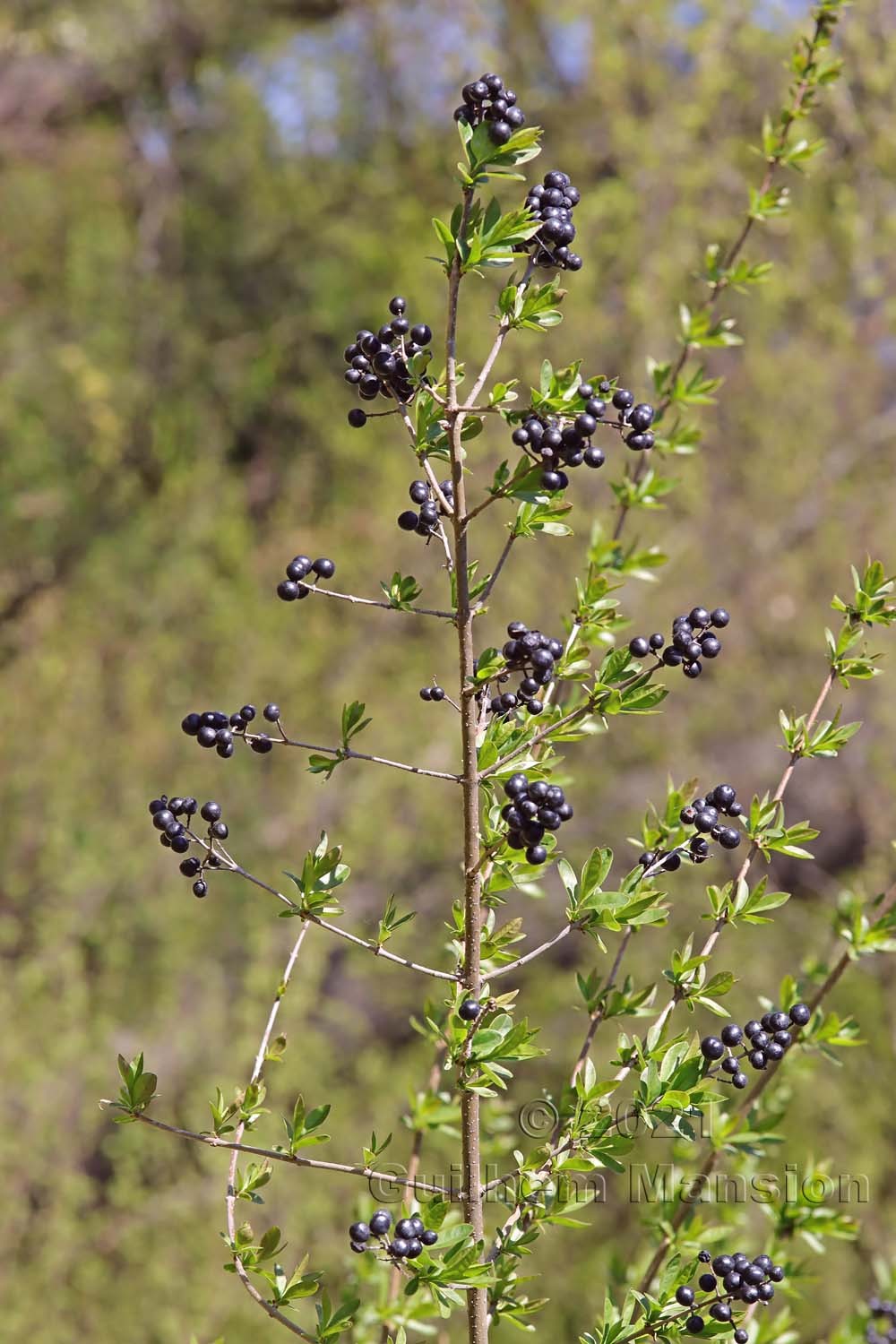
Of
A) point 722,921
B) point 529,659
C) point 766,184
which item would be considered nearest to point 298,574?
point 529,659

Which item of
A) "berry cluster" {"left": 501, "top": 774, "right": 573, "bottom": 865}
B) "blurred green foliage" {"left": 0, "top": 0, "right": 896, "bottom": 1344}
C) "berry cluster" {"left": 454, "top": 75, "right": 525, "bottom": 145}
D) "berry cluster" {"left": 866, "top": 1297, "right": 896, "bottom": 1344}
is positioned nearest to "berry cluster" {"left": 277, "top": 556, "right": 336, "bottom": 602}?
"berry cluster" {"left": 501, "top": 774, "right": 573, "bottom": 865}

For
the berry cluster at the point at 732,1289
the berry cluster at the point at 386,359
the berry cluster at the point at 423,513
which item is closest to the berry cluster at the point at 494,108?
the berry cluster at the point at 386,359

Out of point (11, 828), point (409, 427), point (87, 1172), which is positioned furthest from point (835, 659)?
point (11, 828)

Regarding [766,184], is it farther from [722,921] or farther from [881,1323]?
[881,1323]

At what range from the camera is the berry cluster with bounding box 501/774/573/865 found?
44.7 inches

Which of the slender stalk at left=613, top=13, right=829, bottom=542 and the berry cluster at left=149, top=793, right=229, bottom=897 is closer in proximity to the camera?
the berry cluster at left=149, top=793, right=229, bottom=897

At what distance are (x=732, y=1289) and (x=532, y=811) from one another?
0.61 m

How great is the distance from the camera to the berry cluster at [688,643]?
1240 millimetres

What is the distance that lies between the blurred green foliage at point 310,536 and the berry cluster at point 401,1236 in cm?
341

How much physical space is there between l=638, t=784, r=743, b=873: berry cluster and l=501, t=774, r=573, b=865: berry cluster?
20cm

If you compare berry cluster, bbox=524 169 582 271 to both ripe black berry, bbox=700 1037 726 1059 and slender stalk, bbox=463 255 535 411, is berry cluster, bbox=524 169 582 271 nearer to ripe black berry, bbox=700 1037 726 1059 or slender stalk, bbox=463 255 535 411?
slender stalk, bbox=463 255 535 411

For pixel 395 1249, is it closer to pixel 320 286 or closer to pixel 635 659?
pixel 635 659

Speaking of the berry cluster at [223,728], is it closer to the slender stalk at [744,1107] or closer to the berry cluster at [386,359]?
→ the berry cluster at [386,359]

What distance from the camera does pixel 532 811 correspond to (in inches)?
45.4
